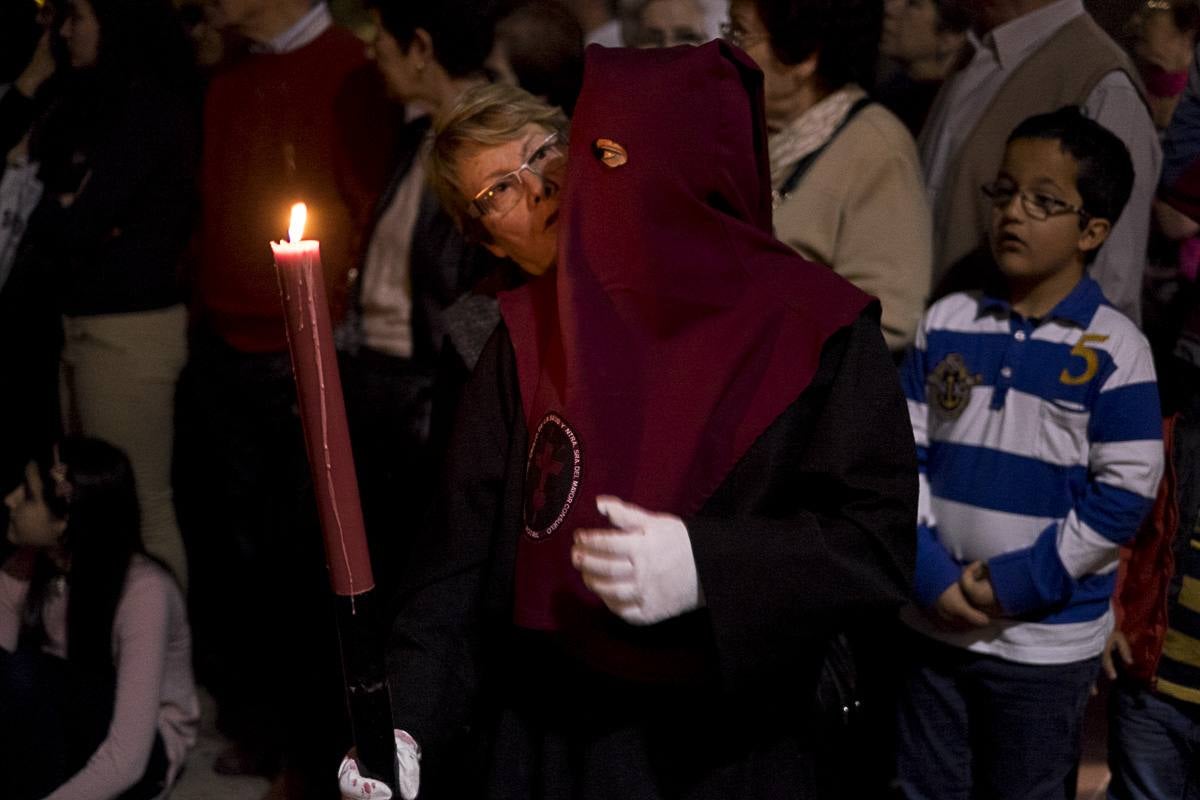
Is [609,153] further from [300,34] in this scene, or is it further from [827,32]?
[300,34]

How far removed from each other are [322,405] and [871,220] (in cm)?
172

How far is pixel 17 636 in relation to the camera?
10.1 feet

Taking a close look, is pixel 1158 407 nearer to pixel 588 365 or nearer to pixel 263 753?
pixel 588 365

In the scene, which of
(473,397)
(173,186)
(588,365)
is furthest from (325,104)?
(588,365)

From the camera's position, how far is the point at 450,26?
9.36 ft

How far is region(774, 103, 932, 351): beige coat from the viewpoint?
252 centimetres

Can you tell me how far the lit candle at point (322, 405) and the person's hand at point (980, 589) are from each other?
1.54m

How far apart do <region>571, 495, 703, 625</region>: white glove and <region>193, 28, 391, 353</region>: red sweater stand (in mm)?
1900

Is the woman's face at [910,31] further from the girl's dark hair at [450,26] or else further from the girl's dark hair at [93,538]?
the girl's dark hair at [93,538]

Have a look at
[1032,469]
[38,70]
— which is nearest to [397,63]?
[38,70]

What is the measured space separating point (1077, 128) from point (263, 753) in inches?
95.3

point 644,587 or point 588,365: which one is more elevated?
point 588,365

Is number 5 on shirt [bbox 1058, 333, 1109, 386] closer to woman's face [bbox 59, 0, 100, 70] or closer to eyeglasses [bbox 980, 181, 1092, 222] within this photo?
eyeglasses [bbox 980, 181, 1092, 222]

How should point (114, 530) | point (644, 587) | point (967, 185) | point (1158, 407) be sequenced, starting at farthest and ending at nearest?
point (114, 530) < point (967, 185) < point (1158, 407) < point (644, 587)
